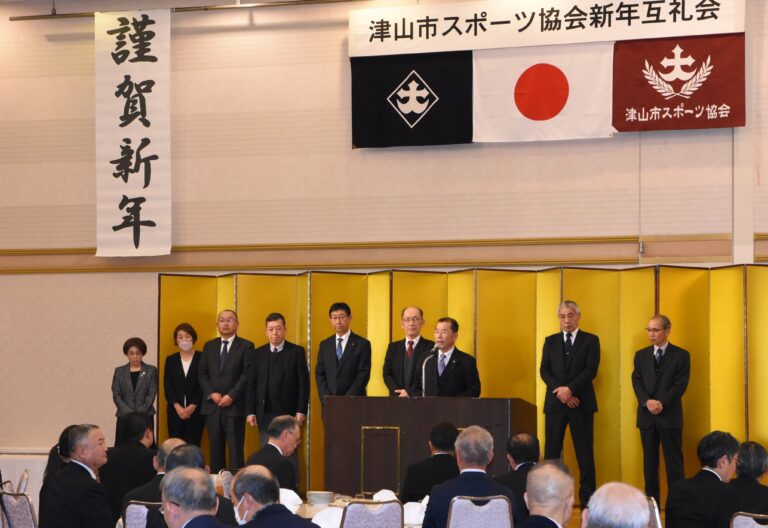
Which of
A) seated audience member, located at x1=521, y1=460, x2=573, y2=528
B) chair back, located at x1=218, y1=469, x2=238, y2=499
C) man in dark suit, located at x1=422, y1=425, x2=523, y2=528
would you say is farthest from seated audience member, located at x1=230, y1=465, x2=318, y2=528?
chair back, located at x1=218, y1=469, x2=238, y2=499

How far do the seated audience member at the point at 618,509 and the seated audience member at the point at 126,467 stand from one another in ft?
11.8

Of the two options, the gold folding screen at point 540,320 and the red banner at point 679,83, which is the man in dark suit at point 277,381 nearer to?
the gold folding screen at point 540,320

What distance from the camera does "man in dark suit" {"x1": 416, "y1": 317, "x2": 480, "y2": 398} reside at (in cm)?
920

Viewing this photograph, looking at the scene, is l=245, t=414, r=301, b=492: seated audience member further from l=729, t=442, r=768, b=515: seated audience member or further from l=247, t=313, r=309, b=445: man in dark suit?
l=247, t=313, r=309, b=445: man in dark suit

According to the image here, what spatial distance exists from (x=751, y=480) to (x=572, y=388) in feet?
12.7

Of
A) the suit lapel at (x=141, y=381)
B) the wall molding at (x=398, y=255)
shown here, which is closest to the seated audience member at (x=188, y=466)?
the suit lapel at (x=141, y=381)

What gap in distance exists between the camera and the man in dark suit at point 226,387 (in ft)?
33.8

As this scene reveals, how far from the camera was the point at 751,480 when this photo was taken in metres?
5.79

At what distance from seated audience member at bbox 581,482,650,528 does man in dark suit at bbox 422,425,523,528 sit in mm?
1832

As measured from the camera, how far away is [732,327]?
9.75 m

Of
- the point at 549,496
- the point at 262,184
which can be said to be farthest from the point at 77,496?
the point at 262,184

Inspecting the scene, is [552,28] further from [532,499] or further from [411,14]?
[532,499]

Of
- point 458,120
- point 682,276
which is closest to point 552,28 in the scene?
point 458,120

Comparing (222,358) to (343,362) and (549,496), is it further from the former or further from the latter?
(549,496)
